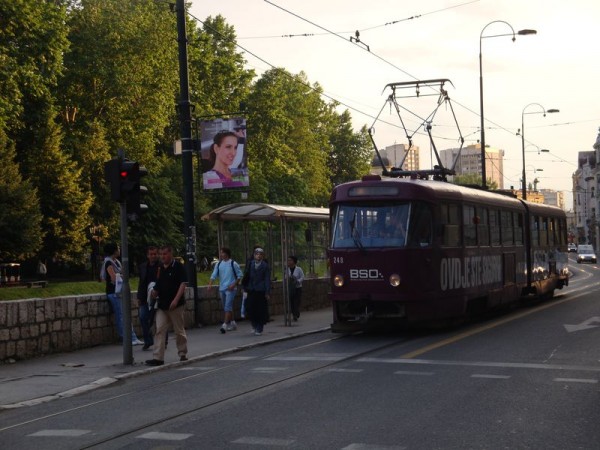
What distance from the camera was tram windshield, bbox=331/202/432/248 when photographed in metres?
16.8

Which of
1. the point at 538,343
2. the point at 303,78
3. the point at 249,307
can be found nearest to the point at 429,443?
the point at 538,343

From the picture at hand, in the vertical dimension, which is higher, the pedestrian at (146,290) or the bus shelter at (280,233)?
the bus shelter at (280,233)

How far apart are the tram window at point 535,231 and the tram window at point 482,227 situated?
4.93 metres

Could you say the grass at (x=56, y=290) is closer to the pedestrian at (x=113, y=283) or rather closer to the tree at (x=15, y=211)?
the tree at (x=15, y=211)

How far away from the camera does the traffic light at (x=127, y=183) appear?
13812 mm

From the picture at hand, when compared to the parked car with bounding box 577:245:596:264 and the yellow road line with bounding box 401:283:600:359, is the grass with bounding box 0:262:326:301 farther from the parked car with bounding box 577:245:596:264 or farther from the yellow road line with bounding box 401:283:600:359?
the parked car with bounding box 577:245:596:264

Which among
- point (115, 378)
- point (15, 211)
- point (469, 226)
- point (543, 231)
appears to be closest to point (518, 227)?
point (543, 231)

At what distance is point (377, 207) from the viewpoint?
17.0 metres

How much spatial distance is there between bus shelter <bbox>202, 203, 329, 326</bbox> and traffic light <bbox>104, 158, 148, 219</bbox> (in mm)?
6237

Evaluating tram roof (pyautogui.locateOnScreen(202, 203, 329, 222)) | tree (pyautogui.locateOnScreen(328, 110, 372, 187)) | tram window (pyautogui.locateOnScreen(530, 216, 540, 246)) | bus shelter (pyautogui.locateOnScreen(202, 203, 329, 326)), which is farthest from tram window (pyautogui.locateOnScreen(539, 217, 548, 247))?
tree (pyautogui.locateOnScreen(328, 110, 372, 187))

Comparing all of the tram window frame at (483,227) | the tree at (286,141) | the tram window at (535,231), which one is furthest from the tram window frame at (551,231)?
the tree at (286,141)

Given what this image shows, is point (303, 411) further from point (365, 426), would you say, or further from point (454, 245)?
point (454, 245)

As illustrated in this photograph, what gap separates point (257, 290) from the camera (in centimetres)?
1827

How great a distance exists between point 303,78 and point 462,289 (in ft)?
215
